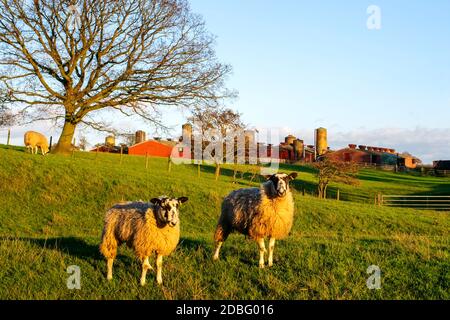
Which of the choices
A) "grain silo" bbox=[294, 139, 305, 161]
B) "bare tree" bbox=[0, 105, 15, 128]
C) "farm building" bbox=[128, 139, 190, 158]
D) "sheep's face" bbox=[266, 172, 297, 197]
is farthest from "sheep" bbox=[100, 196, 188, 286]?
"grain silo" bbox=[294, 139, 305, 161]

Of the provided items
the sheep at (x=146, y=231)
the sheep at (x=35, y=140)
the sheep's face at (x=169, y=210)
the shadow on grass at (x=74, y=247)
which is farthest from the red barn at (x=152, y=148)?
the sheep's face at (x=169, y=210)

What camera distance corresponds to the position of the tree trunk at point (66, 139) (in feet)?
108

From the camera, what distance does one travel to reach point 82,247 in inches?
451

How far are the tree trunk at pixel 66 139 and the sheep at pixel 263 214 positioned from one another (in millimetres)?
25264

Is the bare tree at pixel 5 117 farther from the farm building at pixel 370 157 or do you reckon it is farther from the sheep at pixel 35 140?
the farm building at pixel 370 157

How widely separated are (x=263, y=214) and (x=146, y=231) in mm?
2602

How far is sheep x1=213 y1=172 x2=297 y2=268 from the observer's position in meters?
9.80

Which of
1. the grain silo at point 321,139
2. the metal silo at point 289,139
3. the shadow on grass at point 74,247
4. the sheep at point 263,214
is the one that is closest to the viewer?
the sheep at point 263,214

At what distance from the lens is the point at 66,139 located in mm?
34094

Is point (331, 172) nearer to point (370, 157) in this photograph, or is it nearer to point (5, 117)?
point (5, 117)

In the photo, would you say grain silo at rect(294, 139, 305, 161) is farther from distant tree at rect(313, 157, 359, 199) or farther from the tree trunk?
the tree trunk

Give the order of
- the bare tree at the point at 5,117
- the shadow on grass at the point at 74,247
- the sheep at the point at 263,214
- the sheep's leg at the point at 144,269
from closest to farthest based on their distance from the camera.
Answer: the sheep's leg at the point at 144,269
the sheep at the point at 263,214
the shadow on grass at the point at 74,247
the bare tree at the point at 5,117

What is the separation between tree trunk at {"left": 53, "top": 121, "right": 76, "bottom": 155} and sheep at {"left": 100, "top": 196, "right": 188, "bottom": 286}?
83.2 feet

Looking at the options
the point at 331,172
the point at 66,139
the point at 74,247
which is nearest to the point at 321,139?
→ the point at 331,172
